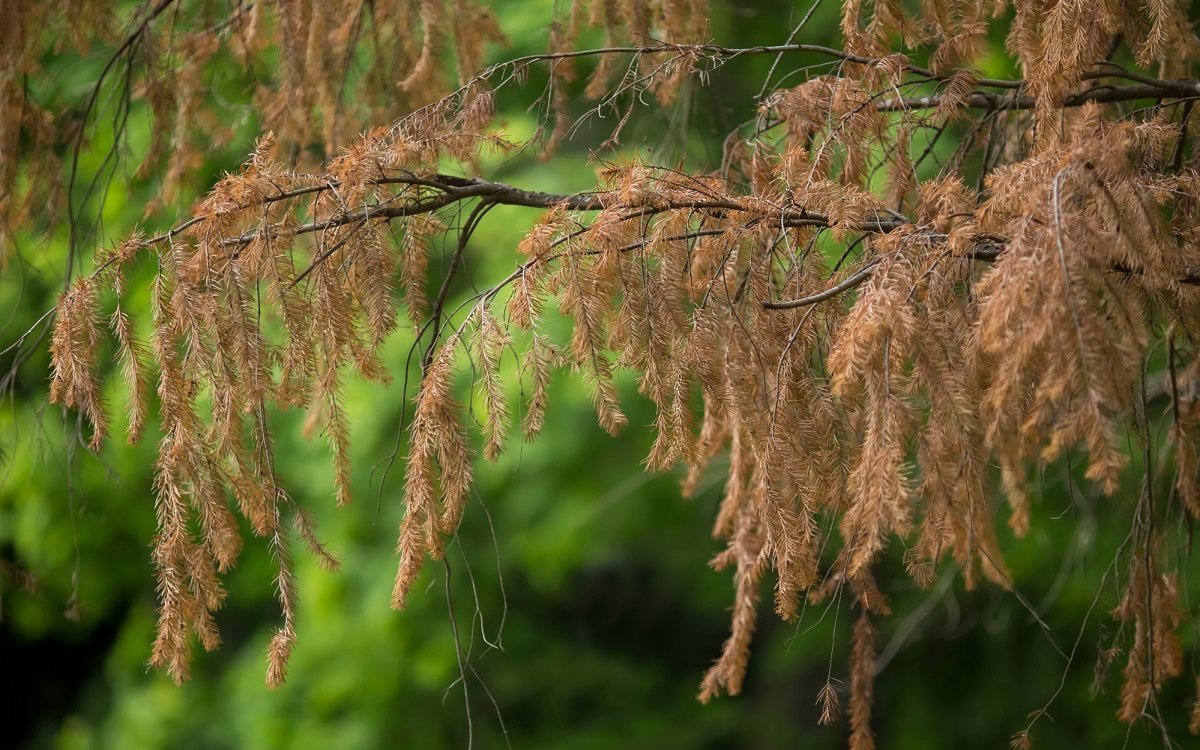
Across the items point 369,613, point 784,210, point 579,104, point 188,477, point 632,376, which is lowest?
point 369,613

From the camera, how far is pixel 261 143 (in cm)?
211

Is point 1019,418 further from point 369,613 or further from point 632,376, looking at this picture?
point 369,613

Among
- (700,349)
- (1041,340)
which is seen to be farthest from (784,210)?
(1041,340)

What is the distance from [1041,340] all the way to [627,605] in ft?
19.7

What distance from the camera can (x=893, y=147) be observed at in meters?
2.52

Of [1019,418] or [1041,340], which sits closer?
[1041,340]

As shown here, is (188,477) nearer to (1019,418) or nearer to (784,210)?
(784,210)

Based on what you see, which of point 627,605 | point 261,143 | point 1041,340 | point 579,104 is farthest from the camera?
point 627,605

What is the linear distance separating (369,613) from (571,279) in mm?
3856

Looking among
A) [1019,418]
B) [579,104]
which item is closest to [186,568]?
[1019,418]

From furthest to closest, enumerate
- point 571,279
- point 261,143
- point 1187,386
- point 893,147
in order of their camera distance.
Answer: point 1187,386, point 893,147, point 261,143, point 571,279

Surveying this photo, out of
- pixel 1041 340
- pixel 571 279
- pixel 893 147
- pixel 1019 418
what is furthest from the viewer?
pixel 893 147

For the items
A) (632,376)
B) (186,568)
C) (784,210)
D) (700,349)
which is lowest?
(632,376)

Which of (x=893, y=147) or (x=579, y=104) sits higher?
(x=893, y=147)
